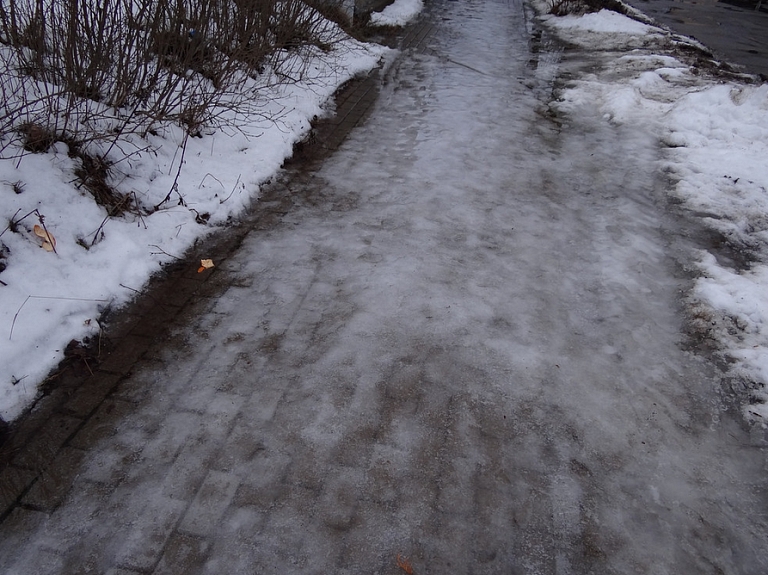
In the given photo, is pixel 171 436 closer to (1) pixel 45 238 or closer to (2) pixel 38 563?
(2) pixel 38 563

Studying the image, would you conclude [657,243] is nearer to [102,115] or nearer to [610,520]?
[610,520]

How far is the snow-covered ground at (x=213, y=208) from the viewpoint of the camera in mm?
3113

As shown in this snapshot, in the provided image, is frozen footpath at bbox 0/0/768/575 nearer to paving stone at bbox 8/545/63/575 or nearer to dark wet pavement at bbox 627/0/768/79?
paving stone at bbox 8/545/63/575

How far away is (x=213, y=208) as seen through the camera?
448 centimetres

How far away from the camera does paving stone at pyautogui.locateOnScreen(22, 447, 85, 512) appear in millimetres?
2330

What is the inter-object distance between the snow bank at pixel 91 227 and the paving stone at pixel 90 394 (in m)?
0.21

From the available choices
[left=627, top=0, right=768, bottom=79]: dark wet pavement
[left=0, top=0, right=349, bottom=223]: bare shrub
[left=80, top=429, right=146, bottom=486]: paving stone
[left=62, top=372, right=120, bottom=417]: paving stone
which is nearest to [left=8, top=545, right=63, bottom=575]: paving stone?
[left=80, top=429, right=146, bottom=486]: paving stone

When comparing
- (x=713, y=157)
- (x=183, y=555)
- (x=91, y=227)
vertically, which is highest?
(x=713, y=157)

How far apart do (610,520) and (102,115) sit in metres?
4.63

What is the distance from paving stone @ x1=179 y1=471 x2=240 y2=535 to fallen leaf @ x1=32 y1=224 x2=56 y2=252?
199 cm

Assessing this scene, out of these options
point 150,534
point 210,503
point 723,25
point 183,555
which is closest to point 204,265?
point 210,503

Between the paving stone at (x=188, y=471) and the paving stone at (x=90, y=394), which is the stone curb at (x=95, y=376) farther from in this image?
the paving stone at (x=188, y=471)

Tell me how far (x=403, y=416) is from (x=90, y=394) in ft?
5.66

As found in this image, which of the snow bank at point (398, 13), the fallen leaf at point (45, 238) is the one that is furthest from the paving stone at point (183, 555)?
the snow bank at point (398, 13)
